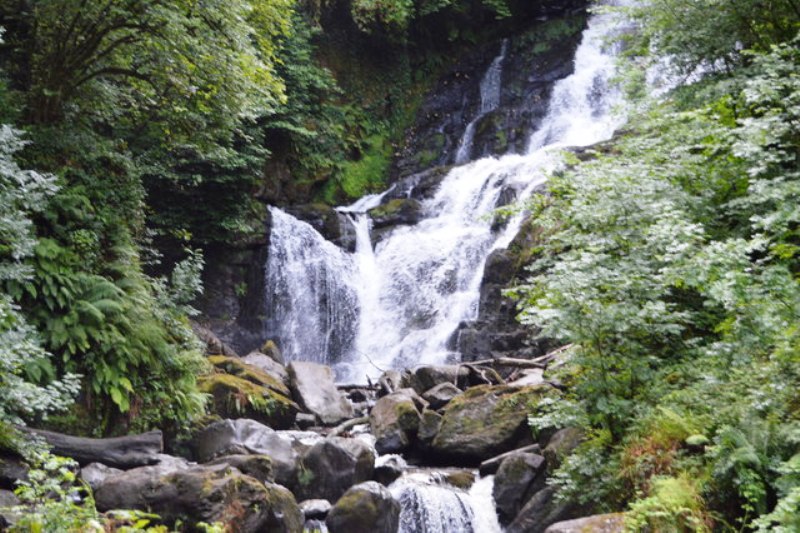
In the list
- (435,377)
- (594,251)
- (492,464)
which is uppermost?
(594,251)

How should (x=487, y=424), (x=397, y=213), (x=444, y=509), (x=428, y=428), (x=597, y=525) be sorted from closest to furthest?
(x=597, y=525) → (x=444, y=509) → (x=487, y=424) → (x=428, y=428) → (x=397, y=213)

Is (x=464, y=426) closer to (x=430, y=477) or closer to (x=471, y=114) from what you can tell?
(x=430, y=477)

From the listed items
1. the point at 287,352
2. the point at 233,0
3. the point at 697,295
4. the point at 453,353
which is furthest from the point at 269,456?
the point at 287,352

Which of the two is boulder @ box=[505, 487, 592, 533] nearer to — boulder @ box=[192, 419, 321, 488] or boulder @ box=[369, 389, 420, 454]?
boulder @ box=[369, 389, 420, 454]

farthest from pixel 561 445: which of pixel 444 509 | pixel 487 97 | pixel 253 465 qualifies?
pixel 487 97

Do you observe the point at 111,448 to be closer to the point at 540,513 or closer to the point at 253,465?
the point at 253,465

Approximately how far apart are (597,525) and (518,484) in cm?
269

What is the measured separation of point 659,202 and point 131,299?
7.05m

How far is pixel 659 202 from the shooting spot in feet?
22.3

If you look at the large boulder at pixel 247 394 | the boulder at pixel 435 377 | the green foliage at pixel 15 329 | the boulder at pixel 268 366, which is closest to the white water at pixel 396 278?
the boulder at pixel 268 366

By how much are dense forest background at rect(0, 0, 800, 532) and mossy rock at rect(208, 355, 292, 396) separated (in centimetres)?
165

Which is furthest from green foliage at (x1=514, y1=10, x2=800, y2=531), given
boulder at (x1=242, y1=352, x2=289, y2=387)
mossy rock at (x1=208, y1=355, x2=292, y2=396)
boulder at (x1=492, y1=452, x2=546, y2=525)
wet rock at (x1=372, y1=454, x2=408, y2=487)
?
boulder at (x1=242, y1=352, x2=289, y2=387)

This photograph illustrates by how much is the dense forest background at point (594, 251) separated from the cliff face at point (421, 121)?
509cm

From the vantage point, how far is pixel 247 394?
10664mm
